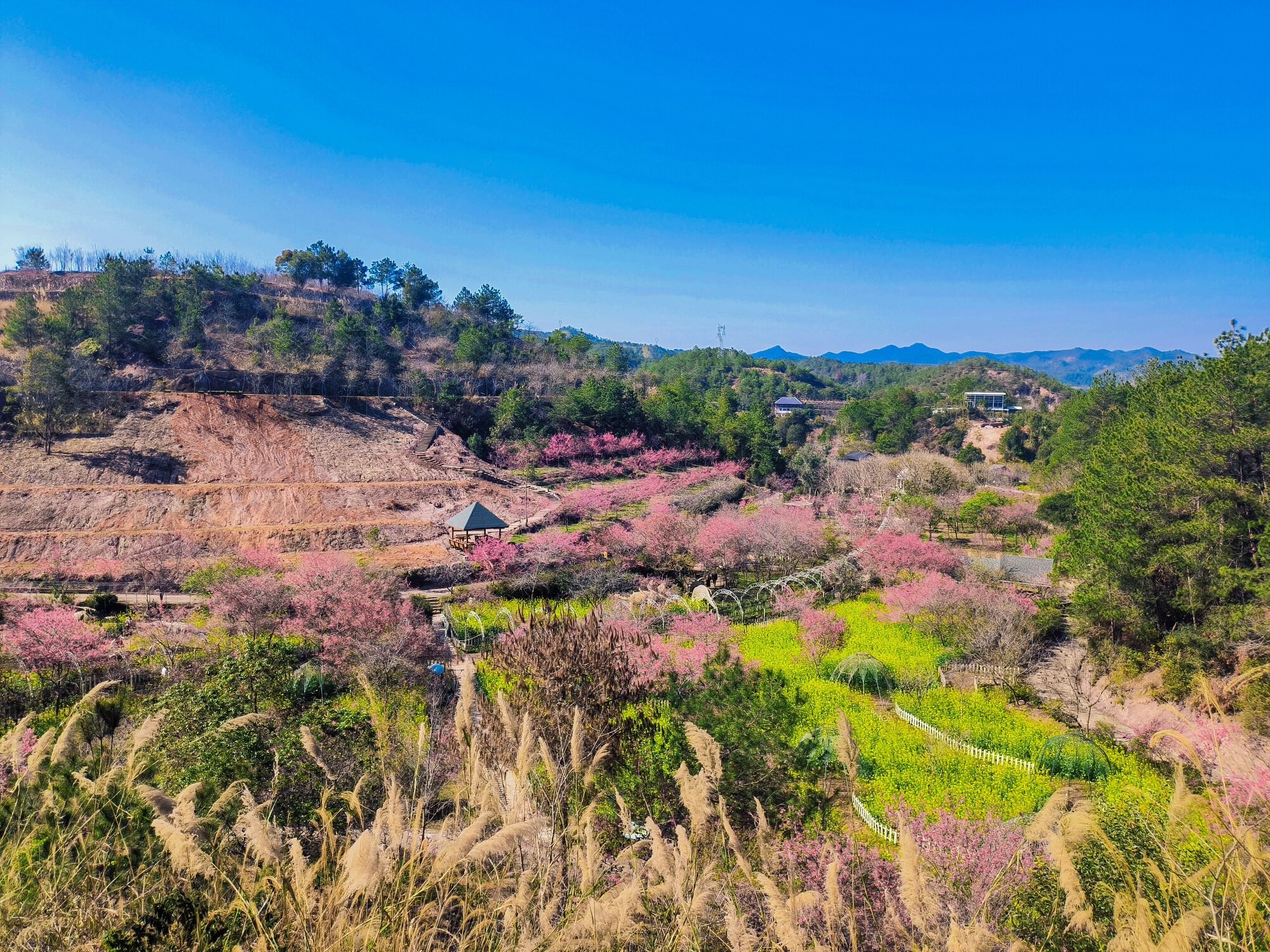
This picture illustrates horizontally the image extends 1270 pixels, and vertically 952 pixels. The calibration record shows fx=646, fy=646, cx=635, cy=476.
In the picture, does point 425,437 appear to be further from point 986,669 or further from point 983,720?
point 983,720

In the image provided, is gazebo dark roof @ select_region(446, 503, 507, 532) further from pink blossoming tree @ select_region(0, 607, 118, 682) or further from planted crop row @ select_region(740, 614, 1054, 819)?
pink blossoming tree @ select_region(0, 607, 118, 682)

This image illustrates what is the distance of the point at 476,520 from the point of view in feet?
80.5

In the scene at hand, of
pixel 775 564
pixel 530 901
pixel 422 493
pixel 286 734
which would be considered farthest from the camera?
pixel 422 493

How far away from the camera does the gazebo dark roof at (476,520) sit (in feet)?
79.7

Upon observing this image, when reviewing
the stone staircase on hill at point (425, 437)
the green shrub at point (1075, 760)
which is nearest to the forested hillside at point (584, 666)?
the green shrub at point (1075, 760)

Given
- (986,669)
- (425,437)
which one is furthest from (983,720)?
(425,437)

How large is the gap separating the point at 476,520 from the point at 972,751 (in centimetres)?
1801

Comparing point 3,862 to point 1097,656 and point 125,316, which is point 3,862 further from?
point 125,316

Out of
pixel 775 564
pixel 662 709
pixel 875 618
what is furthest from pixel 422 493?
pixel 662 709

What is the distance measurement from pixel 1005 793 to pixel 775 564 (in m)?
15.4

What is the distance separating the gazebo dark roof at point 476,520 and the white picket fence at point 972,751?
1584 cm

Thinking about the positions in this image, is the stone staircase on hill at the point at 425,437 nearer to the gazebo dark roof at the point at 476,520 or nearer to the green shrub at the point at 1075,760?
the gazebo dark roof at the point at 476,520

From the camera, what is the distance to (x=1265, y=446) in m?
15.0

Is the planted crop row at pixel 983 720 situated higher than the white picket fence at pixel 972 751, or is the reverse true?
the white picket fence at pixel 972 751
